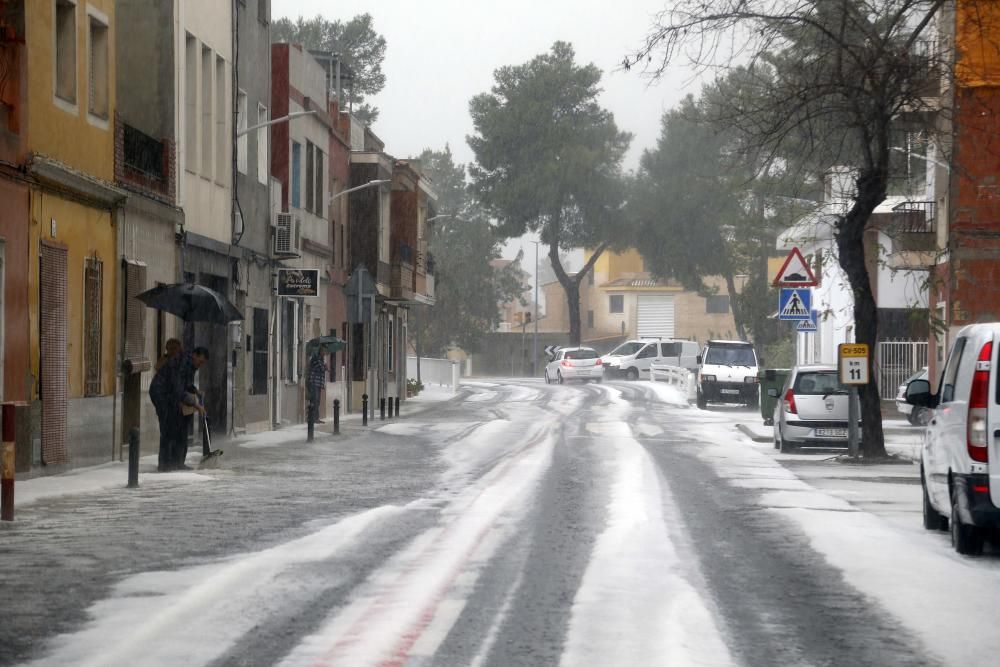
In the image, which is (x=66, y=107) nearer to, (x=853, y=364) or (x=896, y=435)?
(x=853, y=364)

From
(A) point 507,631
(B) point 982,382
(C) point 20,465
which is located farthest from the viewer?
(C) point 20,465

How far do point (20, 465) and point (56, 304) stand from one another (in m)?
2.59

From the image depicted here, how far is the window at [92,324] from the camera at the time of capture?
23359 millimetres

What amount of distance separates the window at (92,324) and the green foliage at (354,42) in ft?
211

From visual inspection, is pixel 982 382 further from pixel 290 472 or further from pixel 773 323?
pixel 773 323

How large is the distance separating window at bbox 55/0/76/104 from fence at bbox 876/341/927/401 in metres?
27.9

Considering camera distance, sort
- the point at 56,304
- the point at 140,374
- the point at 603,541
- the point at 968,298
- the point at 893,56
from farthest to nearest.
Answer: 1. the point at 968,298
2. the point at 140,374
3. the point at 893,56
4. the point at 56,304
5. the point at 603,541

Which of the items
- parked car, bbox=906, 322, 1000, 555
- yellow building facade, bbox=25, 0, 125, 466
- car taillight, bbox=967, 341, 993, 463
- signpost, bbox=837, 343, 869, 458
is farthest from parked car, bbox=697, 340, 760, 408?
car taillight, bbox=967, 341, 993, 463

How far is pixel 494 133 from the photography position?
92.0 metres

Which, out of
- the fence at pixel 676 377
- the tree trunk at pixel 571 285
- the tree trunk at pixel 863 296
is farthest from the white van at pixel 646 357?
the tree trunk at pixel 863 296

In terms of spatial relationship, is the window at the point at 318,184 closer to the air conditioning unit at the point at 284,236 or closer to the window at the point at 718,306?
the air conditioning unit at the point at 284,236

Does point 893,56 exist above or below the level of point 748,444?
above

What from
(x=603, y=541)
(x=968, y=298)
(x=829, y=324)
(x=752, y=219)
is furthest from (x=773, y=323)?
(x=603, y=541)

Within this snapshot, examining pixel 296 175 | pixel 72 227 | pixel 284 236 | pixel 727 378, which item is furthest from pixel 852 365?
pixel 727 378
